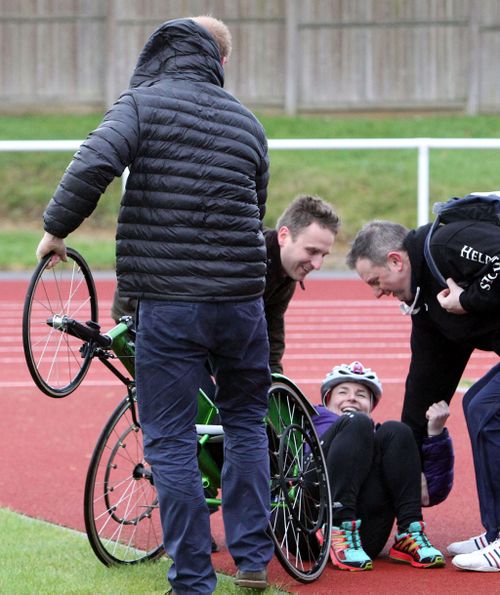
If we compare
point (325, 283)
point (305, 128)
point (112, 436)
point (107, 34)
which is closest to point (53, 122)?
point (107, 34)

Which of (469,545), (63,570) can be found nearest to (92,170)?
(63,570)

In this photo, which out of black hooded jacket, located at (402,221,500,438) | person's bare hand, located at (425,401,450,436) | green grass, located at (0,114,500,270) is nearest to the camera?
black hooded jacket, located at (402,221,500,438)

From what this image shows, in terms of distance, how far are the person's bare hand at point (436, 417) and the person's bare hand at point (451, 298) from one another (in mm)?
568

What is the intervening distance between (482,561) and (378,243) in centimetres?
132

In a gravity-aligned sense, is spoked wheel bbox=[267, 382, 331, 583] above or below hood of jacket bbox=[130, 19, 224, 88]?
below

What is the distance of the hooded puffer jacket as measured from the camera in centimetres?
425

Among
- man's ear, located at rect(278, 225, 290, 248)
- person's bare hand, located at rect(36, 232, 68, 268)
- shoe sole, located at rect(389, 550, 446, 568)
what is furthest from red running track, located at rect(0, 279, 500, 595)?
person's bare hand, located at rect(36, 232, 68, 268)

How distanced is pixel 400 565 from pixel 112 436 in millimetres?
1288

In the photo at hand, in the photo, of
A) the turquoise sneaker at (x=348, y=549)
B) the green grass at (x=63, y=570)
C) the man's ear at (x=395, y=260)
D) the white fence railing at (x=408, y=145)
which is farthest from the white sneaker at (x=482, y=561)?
the white fence railing at (x=408, y=145)

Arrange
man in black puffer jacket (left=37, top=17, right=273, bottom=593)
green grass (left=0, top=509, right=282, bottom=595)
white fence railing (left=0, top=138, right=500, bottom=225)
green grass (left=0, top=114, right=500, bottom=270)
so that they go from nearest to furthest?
man in black puffer jacket (left=37, top=17, right=273, bottom=593), green grass (left=0, top=509, right=282, bottom=595), white fence railing (left=0, top=138, right=500, bottom=225), green grass (left=0, top=114, right=500, bottom=270)

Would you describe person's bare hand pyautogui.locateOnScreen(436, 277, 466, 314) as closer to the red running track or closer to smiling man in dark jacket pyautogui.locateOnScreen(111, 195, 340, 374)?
smiling man in dark jacket pyautogui.locateOnScreen(111, 195, 340, 374)

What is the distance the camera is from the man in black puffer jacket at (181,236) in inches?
169

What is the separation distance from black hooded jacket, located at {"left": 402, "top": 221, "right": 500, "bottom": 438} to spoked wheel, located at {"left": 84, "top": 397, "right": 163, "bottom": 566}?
1.18 m

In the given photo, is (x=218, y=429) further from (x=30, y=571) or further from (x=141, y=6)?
(x=141, y=6)
